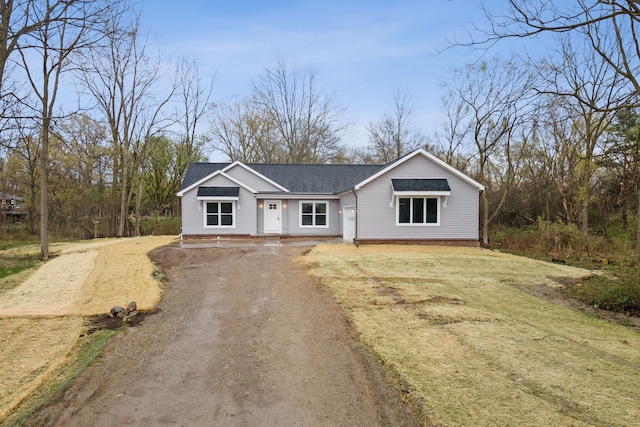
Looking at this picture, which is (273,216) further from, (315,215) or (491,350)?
(491,350)

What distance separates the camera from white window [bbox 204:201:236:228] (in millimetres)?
20047

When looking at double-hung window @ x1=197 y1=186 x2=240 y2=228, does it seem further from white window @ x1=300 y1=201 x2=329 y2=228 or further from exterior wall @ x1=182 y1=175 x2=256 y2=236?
white window @ x1=300 y1=201 x2=329 y2=228

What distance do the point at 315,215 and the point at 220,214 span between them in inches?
203

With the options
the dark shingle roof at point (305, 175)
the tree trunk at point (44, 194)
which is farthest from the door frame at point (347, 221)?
the tree trunk at point (44, 194)

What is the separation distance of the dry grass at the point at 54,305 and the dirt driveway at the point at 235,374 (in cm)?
57

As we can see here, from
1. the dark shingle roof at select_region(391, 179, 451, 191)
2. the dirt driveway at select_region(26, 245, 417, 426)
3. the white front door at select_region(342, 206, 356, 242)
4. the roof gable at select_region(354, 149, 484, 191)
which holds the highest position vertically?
the roof gable at select_region(354, 149, 484, 191)

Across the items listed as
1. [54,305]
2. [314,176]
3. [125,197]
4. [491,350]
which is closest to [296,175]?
[314,176]

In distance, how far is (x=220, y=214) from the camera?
2008cm

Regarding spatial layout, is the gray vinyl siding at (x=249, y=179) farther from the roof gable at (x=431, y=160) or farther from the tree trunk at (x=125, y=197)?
the tree trunk at (x=125, y=197)

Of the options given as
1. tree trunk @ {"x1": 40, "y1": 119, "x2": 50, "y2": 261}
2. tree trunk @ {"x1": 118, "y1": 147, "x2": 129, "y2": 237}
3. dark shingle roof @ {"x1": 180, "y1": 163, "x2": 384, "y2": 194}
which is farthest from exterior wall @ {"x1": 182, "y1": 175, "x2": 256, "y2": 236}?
tree trunk @ {"x1": 118, "y1": 147, "x2": 129, "y2": 237}

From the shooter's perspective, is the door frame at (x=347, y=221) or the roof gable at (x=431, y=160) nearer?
the roof gable at (x=431, y=160)

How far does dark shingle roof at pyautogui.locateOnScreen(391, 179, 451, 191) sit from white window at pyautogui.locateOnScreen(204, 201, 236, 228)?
8.54 meters

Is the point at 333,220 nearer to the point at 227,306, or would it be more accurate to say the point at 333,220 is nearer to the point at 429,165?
the point at 429,165

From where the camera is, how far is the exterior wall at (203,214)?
19891mm
